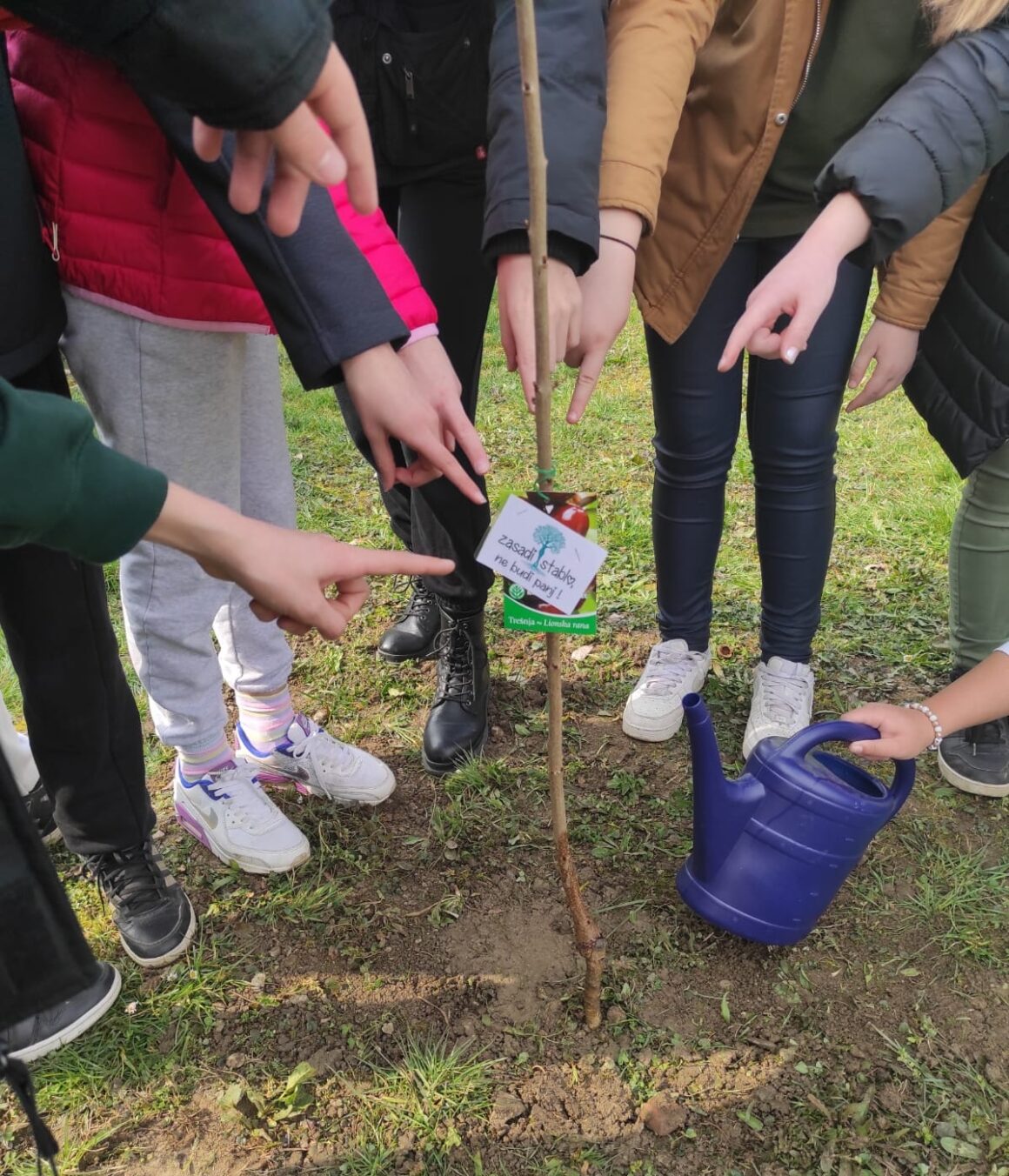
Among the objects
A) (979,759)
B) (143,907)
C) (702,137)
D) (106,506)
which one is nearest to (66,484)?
(106,506)

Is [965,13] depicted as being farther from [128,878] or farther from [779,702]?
[128,878]

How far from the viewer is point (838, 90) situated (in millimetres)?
1565

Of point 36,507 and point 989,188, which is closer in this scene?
point 36,507

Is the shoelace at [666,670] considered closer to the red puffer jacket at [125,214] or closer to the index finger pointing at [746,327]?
the index finger pointing at [746,327]

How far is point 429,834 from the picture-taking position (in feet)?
6.36

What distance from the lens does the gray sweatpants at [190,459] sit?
4.45 ft

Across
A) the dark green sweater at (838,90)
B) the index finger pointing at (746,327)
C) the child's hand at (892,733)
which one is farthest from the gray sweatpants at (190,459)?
the child's hand at (892,733)

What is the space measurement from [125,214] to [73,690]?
73cm

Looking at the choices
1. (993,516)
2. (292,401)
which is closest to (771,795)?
(993,516)

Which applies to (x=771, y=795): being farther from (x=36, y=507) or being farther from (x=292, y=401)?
(x=292, y=401)

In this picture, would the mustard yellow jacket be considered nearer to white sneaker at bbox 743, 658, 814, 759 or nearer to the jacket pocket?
the jacket pocket

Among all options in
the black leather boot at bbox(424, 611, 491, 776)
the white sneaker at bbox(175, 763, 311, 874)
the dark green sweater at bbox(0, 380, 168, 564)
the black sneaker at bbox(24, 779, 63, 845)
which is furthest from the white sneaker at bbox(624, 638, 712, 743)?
the dark green sweater at bbox(0, 380, 168, 564)

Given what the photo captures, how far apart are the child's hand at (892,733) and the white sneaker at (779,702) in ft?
1.97

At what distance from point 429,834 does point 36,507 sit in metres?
1.23
